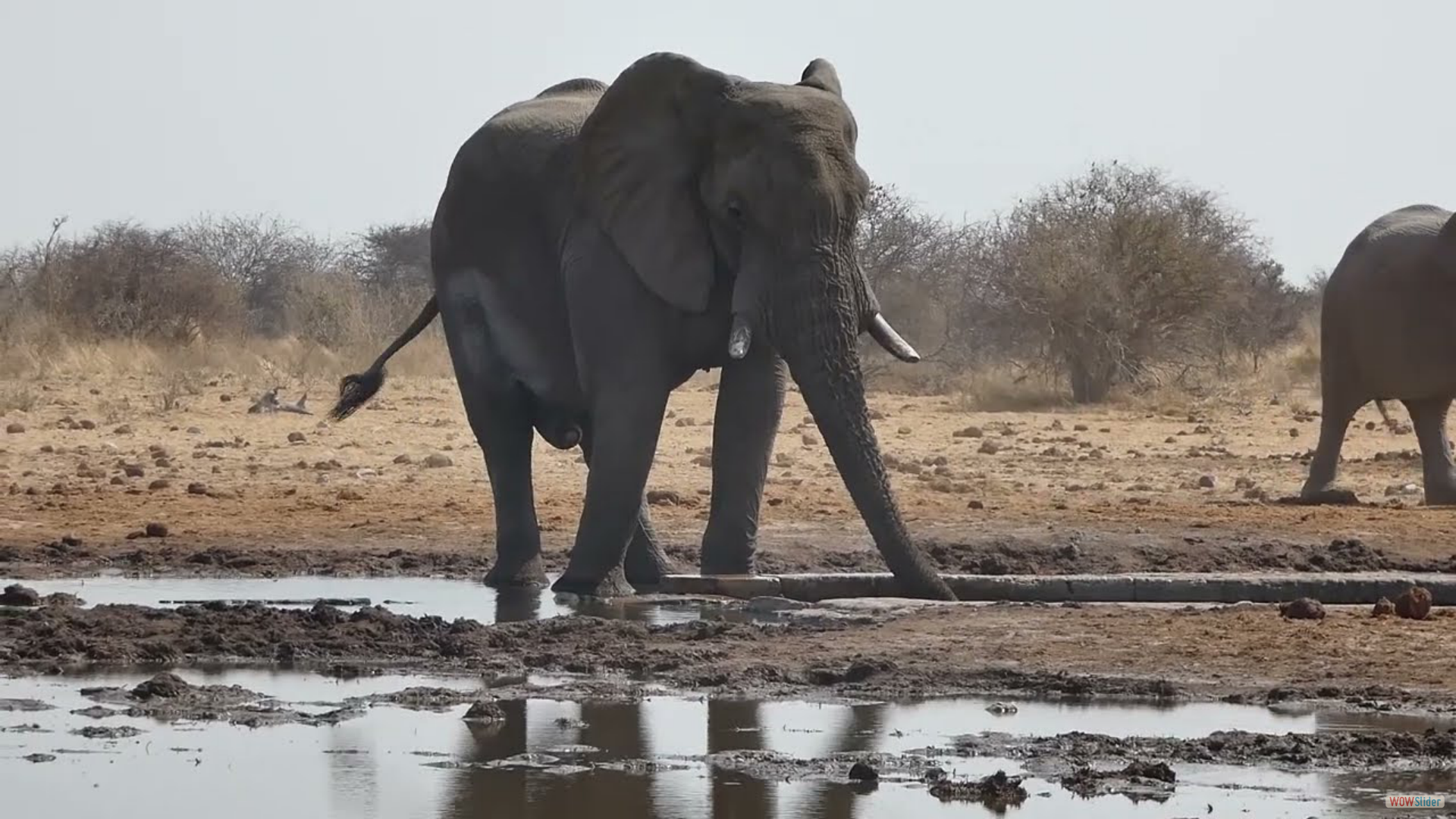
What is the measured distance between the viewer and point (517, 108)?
12.1 metres

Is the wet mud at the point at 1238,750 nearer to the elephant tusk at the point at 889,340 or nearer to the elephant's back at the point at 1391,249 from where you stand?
the elephant tusk at the point at 889,340

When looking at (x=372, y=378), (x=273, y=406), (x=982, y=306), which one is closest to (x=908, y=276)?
(x=982, y=306)

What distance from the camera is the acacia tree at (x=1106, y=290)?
28516 mm

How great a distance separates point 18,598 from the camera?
10539 millimetres

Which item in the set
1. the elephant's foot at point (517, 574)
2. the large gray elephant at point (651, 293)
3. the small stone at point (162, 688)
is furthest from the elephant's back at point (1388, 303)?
the small stone at point (162, 688)

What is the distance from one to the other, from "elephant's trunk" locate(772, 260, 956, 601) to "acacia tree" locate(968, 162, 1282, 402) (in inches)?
704

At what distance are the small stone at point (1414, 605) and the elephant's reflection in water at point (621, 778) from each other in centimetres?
287

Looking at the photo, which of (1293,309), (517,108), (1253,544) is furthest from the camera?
(1293,309)

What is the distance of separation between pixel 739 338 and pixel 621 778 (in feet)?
12.2

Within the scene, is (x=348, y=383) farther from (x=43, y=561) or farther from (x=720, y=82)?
(x=720, y=82)

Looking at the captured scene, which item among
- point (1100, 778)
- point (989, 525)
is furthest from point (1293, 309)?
point (1100, 778)

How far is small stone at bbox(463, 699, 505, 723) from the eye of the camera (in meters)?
7.76

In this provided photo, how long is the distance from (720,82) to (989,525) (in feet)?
13.8

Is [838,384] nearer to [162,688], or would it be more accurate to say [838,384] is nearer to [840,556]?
[840,556]
